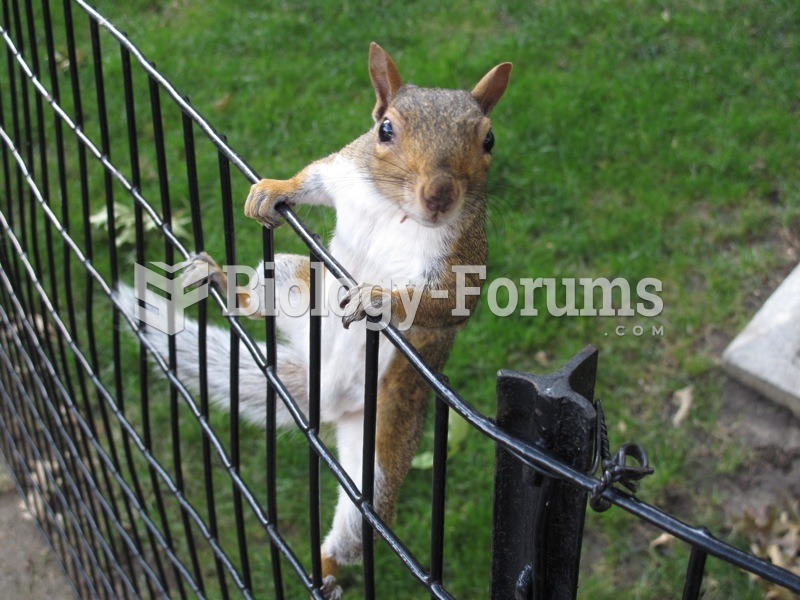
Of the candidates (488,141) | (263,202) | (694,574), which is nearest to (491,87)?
(488,141)

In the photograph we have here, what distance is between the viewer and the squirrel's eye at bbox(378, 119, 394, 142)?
1468 millimetres

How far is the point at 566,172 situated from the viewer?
10.2ft

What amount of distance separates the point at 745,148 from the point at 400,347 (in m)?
2.73

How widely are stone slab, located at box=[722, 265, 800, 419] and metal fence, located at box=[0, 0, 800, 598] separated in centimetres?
104

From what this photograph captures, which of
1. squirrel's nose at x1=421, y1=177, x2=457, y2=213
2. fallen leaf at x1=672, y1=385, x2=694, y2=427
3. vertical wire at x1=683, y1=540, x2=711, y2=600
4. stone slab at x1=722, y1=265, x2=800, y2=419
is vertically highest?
squirrel's nose at x1=421, y1=177, x2=457, y2=213

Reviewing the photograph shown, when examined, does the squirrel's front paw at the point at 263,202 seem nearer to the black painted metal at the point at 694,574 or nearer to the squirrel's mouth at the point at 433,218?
the squirrel's mouth at the point at 433,218

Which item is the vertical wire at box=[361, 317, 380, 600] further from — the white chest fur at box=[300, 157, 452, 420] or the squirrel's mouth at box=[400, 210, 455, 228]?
the white chest fur at box=[300, 157, 452, 420]

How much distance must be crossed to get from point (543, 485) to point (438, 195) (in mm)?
670

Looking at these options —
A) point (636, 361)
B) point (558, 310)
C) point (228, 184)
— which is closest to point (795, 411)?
point (636, 361)

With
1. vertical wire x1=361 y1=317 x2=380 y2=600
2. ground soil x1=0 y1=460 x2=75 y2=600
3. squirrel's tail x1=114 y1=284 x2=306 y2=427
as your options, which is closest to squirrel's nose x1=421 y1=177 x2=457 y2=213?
vertical wire x1=361 y1=317 x2=380 y2=600

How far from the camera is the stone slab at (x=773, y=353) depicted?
244 cm

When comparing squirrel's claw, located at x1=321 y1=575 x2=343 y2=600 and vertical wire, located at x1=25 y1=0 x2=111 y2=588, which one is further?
vertical wire, located at x1=25 y1=0 x2=111 y2=588

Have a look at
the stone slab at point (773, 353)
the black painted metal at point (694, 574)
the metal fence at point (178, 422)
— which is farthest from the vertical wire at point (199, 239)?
the stone slab at point (773, 353)

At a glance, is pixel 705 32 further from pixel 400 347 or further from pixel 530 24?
pixel 400 347
